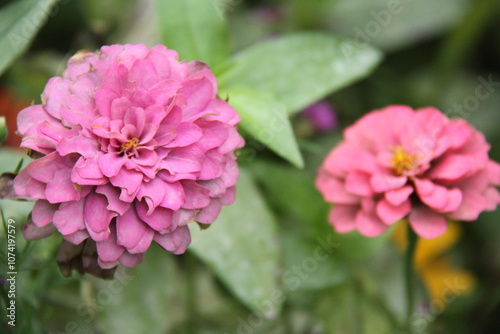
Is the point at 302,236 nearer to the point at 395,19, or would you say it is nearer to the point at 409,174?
the point at 409,174

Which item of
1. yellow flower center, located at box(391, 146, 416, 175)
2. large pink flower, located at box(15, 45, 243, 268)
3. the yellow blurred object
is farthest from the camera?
the yellow blurred object

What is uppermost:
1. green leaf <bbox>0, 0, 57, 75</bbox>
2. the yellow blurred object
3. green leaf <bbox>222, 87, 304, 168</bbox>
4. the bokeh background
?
green leaf <bbox>0, 0, 57, 75</bbox>

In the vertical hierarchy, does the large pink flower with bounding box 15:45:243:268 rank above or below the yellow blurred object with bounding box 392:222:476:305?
above

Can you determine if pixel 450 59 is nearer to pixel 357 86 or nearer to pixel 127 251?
pixel 357 86

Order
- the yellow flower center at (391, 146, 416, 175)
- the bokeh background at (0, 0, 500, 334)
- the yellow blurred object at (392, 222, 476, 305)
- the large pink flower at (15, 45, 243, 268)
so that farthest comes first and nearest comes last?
1. the yellow blurred object at (392, 222, 476, 305)
2. the bokeh background at (0, 0, 500, 334)
3. the yellow flower center at (391, 146, 416, 175)
4. the large pink flower at (15, 45, 243, 268)

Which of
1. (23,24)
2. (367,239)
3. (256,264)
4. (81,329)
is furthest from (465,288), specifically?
(23,24)

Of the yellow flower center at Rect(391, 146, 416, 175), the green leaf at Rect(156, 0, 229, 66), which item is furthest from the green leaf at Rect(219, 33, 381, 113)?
the yellow flower center at Rect(391, 146, 416, 175)

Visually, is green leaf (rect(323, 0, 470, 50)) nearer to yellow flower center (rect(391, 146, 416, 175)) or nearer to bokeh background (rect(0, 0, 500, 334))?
bokeh background (rect(0, 0, 500, 334))
